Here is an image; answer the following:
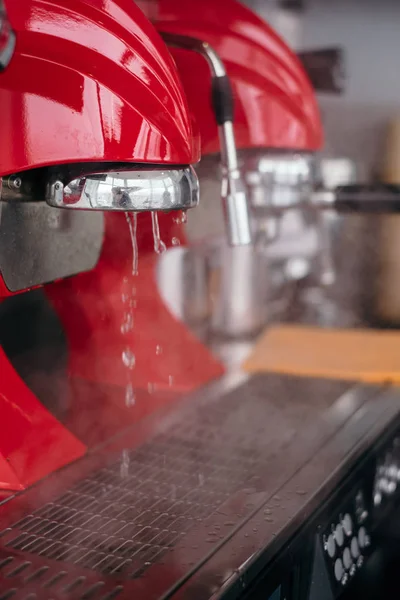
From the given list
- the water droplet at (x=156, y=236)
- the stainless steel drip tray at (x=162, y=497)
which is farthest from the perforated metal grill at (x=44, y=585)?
the water droplet at (x=156, y=236)

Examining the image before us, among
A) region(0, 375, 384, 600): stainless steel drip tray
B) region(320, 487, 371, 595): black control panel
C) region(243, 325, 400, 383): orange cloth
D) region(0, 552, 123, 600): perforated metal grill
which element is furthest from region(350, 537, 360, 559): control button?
region(243, 325, 400, 383): orange cloth

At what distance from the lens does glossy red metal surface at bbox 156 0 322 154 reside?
104cm

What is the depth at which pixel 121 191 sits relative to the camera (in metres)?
0.75

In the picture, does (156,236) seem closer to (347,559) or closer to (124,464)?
(124,464)

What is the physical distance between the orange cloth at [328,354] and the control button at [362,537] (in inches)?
16.6

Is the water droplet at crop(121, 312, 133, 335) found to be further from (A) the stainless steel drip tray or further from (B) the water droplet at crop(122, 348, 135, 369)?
(A) the stainless steel drip tray

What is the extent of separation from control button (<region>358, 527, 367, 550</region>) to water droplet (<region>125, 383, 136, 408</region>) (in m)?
0.40

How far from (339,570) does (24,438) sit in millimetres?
394

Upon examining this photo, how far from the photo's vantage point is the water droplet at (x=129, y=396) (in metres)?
1.21

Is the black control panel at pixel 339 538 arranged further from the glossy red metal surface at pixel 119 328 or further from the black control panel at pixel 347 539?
the glossy red metal surface at pixel 119 328

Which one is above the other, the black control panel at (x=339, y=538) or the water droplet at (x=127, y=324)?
the water droplet at (x=127, y=324)

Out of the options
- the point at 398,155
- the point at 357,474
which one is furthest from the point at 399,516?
the point at 398,155

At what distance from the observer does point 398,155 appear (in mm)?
2178

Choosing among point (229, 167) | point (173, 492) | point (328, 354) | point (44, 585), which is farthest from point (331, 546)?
point (328, 354)
